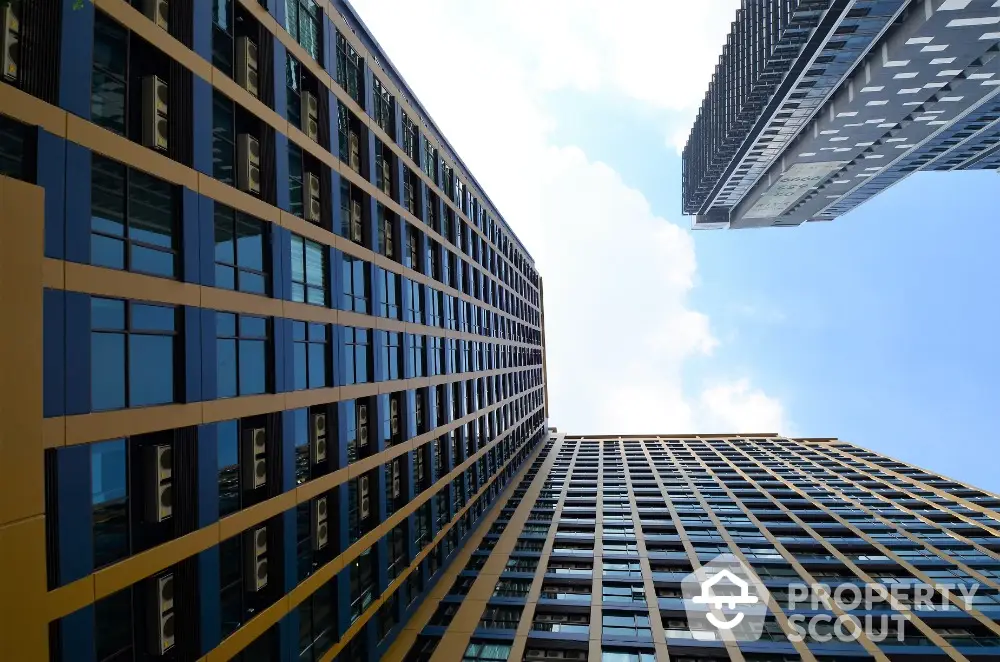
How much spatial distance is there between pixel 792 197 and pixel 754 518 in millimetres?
79796

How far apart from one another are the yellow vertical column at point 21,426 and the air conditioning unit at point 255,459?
6700 mm

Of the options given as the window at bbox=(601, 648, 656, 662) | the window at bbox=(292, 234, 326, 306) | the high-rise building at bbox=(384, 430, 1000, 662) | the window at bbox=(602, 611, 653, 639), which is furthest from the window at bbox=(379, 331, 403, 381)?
the window at bbox=(601, 648, 656, 662)

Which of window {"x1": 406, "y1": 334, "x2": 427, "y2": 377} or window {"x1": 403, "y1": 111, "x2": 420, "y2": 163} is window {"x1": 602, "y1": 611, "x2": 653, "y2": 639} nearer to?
window {"x1": 406, "y1": 334, "x2": 427, "y2": 377}

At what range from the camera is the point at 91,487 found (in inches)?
429

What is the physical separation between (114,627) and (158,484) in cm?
308

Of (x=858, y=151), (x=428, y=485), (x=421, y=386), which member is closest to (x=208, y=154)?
(x=421, y=386)

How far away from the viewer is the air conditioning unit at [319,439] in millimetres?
19442

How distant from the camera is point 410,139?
100ft

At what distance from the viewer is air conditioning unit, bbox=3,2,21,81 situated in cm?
995

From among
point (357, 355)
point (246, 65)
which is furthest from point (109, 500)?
point (246, 65)

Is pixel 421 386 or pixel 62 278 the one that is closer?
pixel 62 278

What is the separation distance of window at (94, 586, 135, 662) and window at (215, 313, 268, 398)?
5.30 metres

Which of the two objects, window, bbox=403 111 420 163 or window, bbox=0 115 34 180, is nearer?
window, bbox=0 115 34 180

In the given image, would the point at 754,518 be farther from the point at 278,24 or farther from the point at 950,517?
the point at 278,24
